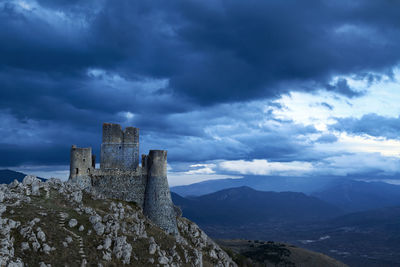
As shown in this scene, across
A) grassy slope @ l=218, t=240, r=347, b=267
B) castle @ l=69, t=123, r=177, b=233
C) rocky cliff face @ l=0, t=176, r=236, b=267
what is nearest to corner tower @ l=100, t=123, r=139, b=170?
castle @ l=69, t=123, r=177, b=233

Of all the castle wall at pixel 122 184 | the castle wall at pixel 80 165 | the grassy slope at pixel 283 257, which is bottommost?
the grassy slope at pixel 283 257

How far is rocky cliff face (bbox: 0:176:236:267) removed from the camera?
1355 inches

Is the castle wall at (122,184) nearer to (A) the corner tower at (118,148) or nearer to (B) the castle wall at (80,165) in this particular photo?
(A) the corner tower at (118,148)

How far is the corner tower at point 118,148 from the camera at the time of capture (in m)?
58.0

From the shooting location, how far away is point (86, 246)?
37.5 metres

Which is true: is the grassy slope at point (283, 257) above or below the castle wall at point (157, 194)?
below

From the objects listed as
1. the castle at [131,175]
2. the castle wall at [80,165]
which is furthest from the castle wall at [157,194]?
the castle wall at [80,165]

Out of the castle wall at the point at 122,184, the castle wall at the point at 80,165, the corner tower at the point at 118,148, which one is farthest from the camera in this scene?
the corner tower at the point at 118,148

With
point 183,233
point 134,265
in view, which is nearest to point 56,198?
point 134,265

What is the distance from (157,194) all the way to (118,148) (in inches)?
371

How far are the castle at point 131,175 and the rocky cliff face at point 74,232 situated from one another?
355cm

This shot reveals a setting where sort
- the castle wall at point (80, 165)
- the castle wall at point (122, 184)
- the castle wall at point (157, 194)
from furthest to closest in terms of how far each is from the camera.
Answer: the castle wall at point (157, 194) < the castle wall at point (122, 184) < the castle wall at point (80, 165)

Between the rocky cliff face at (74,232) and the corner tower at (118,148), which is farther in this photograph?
the corner tower at (118,148)

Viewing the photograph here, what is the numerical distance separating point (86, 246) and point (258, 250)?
3712 inches
